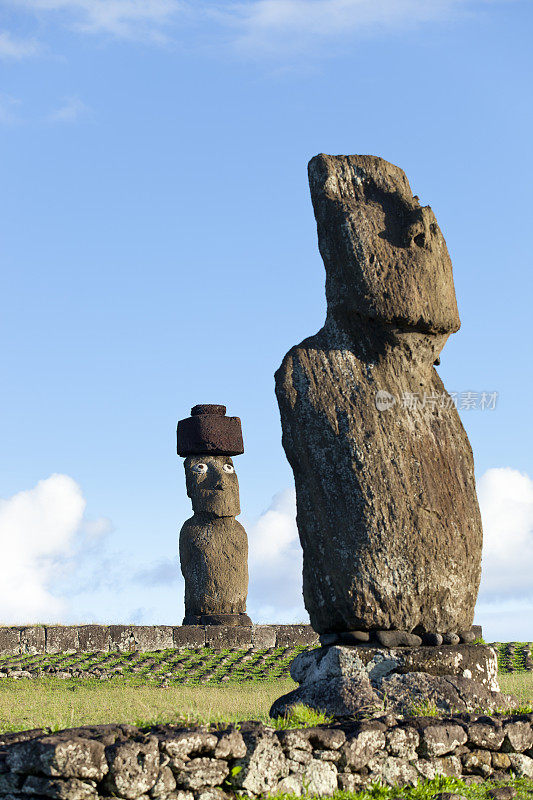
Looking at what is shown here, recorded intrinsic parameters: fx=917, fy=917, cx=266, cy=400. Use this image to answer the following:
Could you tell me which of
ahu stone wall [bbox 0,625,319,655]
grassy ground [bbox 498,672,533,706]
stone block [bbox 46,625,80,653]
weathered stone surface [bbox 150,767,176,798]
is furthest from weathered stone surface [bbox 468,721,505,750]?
stone block [bbox 46,625,80,653]

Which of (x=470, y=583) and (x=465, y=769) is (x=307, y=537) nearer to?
(x=470, y=583)

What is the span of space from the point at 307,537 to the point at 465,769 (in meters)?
2.42

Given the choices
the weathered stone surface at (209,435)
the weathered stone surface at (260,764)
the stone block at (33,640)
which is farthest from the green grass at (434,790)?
the weathered stone surface at (209,435)

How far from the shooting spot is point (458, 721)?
728 cm

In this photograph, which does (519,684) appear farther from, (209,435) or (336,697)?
(209,435)

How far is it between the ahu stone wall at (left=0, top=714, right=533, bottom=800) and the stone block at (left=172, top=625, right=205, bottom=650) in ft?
35.5

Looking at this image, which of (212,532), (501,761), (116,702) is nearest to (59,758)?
(501,761)

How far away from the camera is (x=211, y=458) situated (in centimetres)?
2031

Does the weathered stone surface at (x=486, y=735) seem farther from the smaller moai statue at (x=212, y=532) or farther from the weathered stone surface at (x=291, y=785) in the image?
the smaller moai statue at (x=212, y=532)

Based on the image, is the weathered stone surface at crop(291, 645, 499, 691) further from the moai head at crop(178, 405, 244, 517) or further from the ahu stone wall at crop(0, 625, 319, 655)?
the moai head at crop(178, 405, 244, 517)

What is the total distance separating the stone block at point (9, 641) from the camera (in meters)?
16.8

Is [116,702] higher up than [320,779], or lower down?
higher up

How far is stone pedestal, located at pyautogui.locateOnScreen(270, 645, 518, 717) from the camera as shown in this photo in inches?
305

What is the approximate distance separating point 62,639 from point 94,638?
1.98 ft
